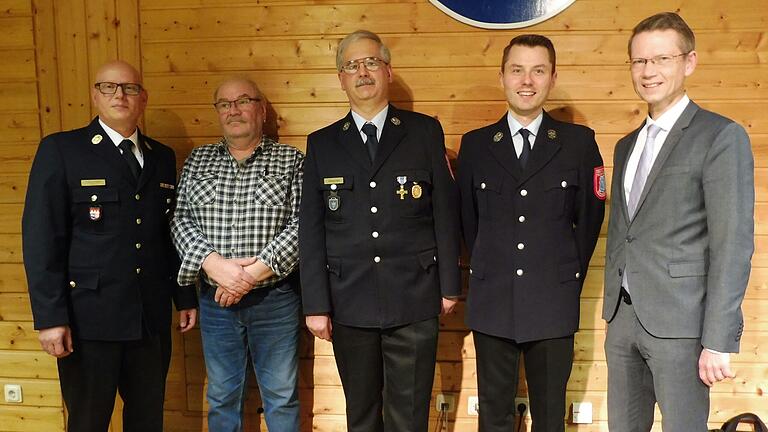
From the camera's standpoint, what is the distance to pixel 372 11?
251cm

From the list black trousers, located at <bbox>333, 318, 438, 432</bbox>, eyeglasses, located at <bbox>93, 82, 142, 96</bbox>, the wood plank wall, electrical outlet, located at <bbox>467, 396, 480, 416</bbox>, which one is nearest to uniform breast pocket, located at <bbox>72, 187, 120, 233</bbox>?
eyeglasses, located at <bbox>93, 82, 142, 96</bbox>

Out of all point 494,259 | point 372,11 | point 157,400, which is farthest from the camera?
point 372,11

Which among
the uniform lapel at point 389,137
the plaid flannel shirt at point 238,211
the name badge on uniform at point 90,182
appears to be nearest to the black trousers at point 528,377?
the uniform lapel at point 389,137

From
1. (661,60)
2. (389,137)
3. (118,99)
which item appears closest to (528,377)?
(389,137)

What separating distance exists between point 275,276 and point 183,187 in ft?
1.80

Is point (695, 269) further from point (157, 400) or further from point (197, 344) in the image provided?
point (197, 344)

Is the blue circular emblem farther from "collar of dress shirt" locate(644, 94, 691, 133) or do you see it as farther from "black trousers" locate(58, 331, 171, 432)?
"black trousers" locate(58, 331, 171, 432)

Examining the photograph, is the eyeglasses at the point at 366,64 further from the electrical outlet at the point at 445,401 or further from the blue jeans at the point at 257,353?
the electrical outlet at the point at 445,401

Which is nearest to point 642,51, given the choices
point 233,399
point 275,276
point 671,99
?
point 671,99

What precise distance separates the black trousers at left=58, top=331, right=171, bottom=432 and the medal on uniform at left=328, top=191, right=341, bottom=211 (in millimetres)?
885

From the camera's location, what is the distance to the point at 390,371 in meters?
2.07

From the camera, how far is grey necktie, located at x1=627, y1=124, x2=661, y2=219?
172 centimetres

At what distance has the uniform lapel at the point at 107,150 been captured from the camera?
6.82ft

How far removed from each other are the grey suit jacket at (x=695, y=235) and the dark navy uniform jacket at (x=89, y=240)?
1758 mm
